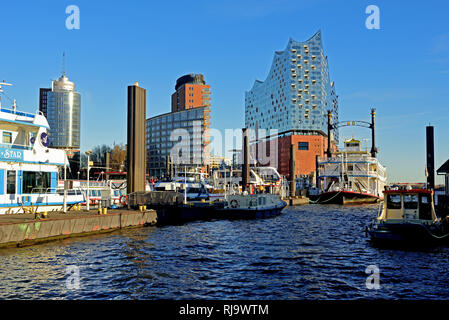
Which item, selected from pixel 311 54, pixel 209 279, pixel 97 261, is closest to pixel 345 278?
pixel 209 279

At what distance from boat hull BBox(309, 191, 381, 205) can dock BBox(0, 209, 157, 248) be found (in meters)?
52.3

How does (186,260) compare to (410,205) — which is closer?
(186,260)

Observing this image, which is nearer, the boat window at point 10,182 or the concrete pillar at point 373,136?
the boat window at point 10,182

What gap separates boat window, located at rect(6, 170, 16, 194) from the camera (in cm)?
2964

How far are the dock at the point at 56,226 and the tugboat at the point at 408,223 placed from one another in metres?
19.2

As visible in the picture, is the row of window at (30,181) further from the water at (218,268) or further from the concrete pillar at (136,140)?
the water at (218,268)

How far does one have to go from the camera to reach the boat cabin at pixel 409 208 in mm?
26719

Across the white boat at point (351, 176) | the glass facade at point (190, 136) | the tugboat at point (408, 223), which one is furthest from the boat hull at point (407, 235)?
the glass facade at point (190, 136)

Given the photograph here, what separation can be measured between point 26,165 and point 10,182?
2.11 m

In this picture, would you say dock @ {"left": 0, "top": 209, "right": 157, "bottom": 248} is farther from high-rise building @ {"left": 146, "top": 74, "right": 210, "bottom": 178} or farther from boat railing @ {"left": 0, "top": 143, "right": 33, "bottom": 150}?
high-rise building @ {"left": 146, "top": 74, "right": 210, "bottom": 178}
